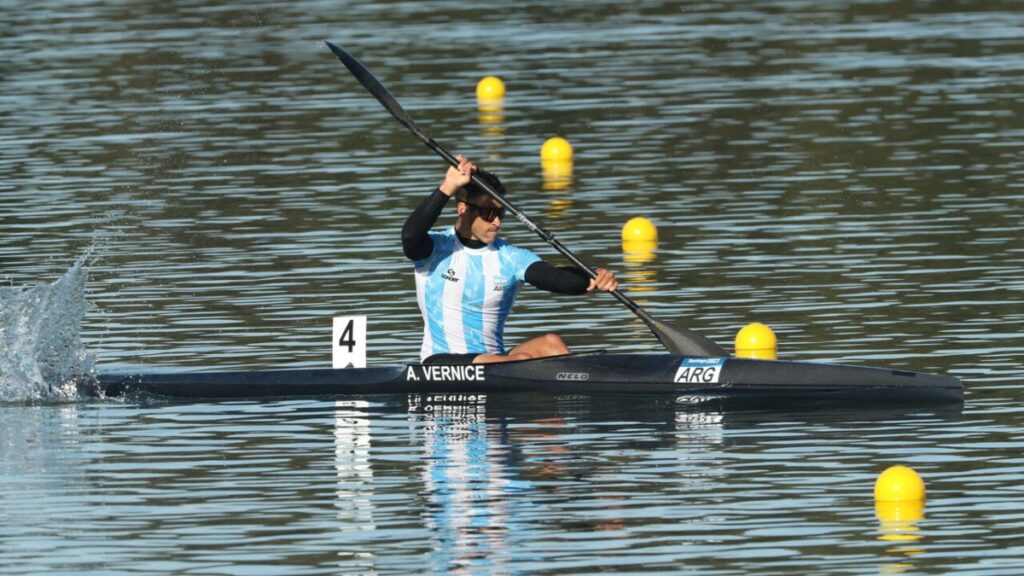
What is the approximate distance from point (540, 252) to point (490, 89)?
1099 centimetres

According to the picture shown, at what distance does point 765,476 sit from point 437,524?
1.99 metres

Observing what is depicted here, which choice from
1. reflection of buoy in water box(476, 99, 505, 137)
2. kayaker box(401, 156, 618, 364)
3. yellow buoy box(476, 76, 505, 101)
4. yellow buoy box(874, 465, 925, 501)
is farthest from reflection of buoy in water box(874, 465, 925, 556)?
yellow buoy box(476, 76, 505, 101)

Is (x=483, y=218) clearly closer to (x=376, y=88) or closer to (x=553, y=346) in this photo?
(x=553, y=346)

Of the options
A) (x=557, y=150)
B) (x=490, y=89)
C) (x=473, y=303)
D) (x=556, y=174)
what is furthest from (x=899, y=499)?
(x=490, y=89)

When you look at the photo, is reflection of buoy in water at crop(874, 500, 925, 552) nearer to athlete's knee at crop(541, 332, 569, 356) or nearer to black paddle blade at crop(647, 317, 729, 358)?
black paddle blade at crop(647, 317, 729, 358)

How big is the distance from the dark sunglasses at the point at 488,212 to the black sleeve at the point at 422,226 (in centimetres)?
37

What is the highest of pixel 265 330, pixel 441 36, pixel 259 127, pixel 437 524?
pixel 441 36

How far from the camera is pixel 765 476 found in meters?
12.9

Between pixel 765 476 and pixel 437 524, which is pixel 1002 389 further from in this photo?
pixel 437 524

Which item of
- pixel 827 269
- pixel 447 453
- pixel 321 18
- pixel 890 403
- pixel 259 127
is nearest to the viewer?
pixel 447 453

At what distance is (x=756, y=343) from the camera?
55.1 feet

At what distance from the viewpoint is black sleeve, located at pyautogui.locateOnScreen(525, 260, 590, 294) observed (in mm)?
15656

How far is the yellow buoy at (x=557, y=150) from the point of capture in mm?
27453

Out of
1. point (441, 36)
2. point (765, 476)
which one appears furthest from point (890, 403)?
point (441, 36)
